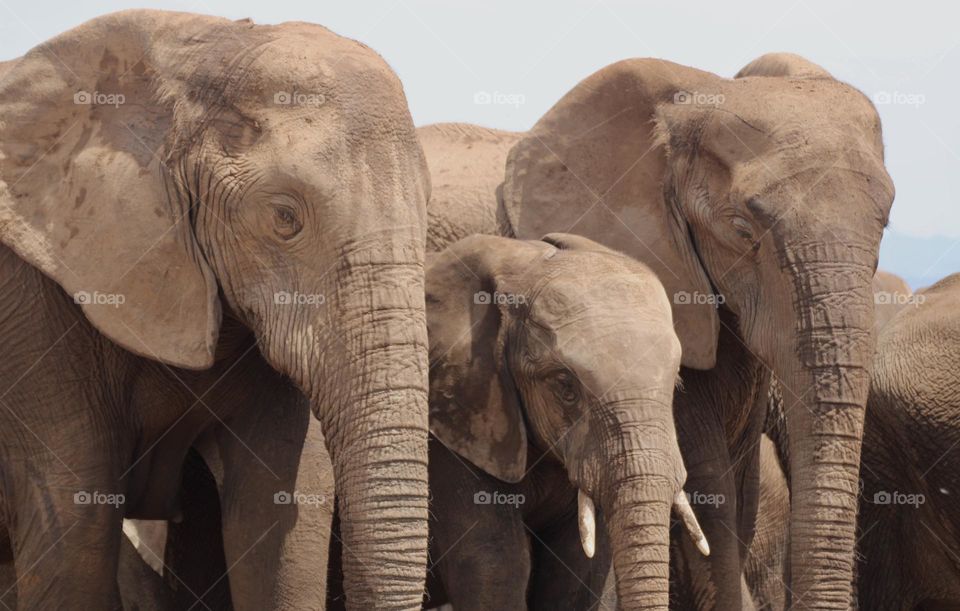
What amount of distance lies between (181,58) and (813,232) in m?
2.52

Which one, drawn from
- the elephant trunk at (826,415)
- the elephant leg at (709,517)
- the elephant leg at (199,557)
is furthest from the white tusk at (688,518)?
the elephant leg at (199,557)

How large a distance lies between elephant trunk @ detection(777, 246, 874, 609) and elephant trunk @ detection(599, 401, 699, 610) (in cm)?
71

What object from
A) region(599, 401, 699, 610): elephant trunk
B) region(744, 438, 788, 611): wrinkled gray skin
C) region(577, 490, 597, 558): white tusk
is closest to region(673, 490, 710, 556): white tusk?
region(599, 401, 699, 610): elephant trunk

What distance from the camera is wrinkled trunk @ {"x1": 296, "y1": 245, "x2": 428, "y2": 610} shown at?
6641mm

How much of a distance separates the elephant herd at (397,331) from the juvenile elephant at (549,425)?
1 cm

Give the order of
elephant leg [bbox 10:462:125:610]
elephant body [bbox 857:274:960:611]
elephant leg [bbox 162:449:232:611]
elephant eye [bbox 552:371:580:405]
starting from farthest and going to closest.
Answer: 1. elephant body [bbox 857:274:960:611]
2. elephant leg [bbox 162:449:232:611]
3. elephant eye [bbox 552:371:580:405]
4. elephant leg [bbox 10:462:125:610]

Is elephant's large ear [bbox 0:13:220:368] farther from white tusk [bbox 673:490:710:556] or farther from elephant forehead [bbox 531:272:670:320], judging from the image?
white tusk [bbox 673:490:710:556]

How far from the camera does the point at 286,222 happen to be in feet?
23.0

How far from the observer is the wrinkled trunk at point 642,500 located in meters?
7.50

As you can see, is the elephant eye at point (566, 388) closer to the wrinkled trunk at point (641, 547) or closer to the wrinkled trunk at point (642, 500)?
the wrinkled trunk at point (642, 500)

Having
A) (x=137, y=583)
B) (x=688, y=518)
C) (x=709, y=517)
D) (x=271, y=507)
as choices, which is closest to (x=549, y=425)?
(x=688, y=518)

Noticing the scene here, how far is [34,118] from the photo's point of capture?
7.51m

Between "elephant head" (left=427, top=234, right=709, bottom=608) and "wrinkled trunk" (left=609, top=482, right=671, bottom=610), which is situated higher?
"elephant head" (left=427, top=234, right=709, bottom=608)

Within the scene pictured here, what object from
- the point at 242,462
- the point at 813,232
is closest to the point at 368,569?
the point at 242,462
